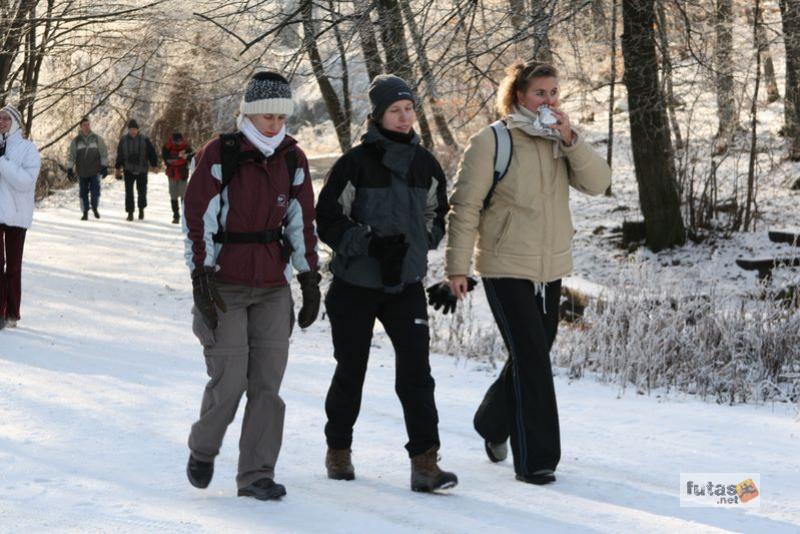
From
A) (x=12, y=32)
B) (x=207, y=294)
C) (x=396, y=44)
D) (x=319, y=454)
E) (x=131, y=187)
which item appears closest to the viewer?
(x=207, y=294)

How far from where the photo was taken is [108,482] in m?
4.95

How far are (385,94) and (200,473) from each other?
174 cm

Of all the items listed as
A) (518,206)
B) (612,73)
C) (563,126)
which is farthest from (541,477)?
(612,73)

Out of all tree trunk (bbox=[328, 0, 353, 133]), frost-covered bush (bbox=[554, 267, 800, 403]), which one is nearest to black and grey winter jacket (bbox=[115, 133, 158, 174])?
tree trunk (bbox=[328, 0, 353, 133])

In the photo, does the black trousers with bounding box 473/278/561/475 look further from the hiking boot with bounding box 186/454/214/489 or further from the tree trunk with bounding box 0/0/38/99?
the tree trunk with bounding box 0/0/38/99

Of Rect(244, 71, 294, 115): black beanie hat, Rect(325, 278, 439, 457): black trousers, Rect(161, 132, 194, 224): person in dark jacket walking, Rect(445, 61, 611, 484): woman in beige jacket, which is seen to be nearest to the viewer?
Rect(244, 71, 294, 115): black beanie hat

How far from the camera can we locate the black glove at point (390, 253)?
4.72 meters

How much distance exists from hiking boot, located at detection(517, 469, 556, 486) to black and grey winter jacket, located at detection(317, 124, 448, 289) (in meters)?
0.98

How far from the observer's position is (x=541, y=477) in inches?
195

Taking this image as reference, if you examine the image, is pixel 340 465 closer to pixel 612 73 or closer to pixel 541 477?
pixel 541 477

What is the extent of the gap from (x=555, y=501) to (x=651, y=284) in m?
4.54

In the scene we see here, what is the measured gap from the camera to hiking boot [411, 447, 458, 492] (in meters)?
4.77

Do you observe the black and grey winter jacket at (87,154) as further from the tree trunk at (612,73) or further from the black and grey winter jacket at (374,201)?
the black and grey winter jacket at (374,201)

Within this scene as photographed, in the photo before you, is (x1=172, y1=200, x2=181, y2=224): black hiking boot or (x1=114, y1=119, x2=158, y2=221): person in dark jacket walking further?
(x1=172, y1=200, x2=181, y2=224): black hiking boot
